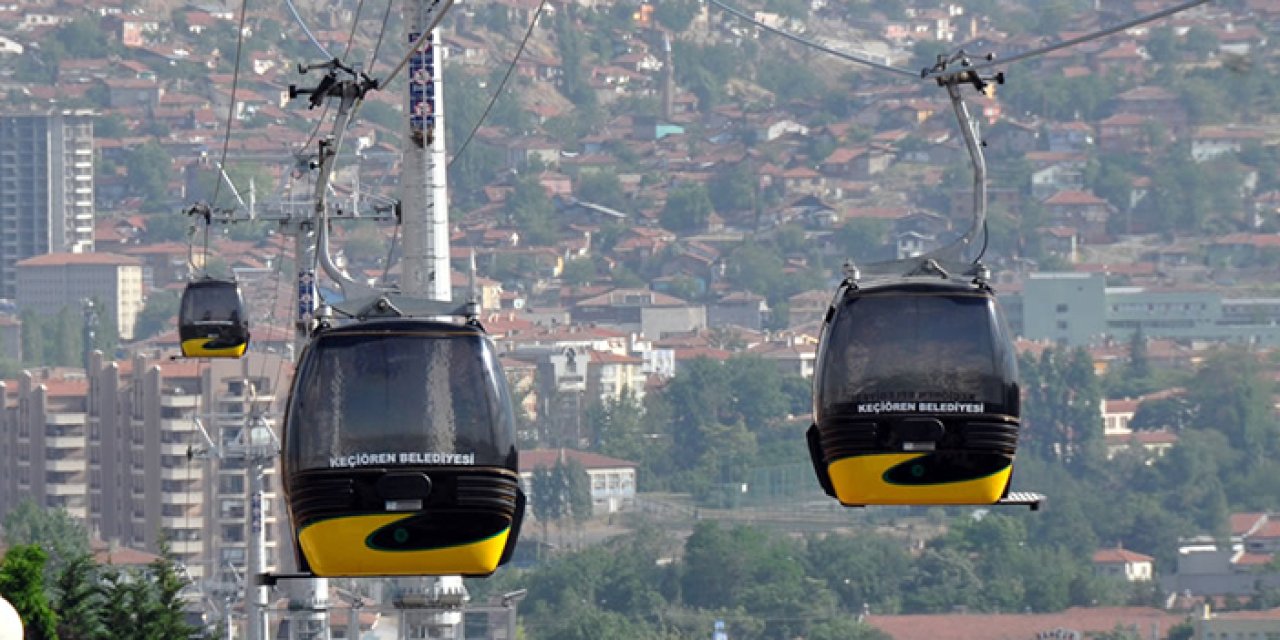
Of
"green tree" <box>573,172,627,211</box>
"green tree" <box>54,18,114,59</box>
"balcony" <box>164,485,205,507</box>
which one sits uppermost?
"green tree" <box>54,18,114,59</box>

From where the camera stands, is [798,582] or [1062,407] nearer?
[798,582]

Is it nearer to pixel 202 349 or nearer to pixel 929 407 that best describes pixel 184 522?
pixel 202 349

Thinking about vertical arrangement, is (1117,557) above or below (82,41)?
below

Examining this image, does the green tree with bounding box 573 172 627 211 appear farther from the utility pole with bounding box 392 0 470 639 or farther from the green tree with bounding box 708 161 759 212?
the utility pole with bounding box 392 0 470 639

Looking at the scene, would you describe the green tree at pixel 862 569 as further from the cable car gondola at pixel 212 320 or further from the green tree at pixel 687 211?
the cable car gondola at pixel 212 320

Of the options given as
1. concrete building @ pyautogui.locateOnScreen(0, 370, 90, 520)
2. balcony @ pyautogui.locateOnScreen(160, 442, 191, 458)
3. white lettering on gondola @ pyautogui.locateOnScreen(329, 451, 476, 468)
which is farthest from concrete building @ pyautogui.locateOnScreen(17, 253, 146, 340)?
white lettering on gondola @ pyautogui.locateOnScreen(329, 451, 476, 468)

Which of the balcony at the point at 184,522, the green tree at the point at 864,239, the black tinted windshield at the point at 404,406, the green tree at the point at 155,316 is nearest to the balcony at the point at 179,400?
the balcony at the point at 184,522

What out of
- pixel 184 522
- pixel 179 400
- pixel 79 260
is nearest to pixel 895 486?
pixel 184 522
